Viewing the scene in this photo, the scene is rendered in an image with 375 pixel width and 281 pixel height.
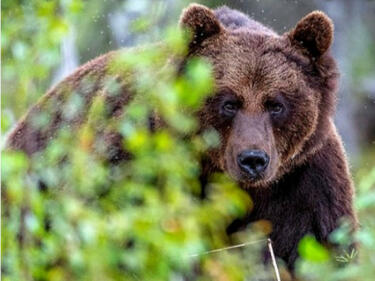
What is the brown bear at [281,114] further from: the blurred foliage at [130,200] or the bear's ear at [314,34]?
the blurred foliage at [130,200]

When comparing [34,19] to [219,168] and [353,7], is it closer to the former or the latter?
[219,168]

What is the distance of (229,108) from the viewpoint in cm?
642

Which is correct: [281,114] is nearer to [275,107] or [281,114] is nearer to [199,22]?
[275,107]

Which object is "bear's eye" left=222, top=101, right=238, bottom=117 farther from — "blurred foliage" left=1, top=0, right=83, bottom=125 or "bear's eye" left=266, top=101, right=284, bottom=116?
"blurred foliage" left=1, top=0, right=83, bottom=125

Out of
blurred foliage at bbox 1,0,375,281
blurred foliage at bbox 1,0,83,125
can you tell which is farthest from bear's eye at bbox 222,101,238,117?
blurred foliage at bbox 1,0,83,125

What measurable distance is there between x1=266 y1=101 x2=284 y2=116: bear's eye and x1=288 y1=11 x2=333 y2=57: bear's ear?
1.21ft

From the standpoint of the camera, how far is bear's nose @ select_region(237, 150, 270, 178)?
239 inches

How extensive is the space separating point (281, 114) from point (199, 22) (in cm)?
66

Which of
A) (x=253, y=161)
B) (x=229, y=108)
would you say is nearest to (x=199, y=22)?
(x=229, y=108)

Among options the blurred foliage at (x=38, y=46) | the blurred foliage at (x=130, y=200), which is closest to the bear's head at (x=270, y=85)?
the blurred foliage at (x=130, y=200)

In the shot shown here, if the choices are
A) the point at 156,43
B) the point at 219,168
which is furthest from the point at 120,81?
the point at 219,168

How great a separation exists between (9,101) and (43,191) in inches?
43.4

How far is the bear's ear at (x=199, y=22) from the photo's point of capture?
6359 millimetres

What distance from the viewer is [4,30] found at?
18.3ft
